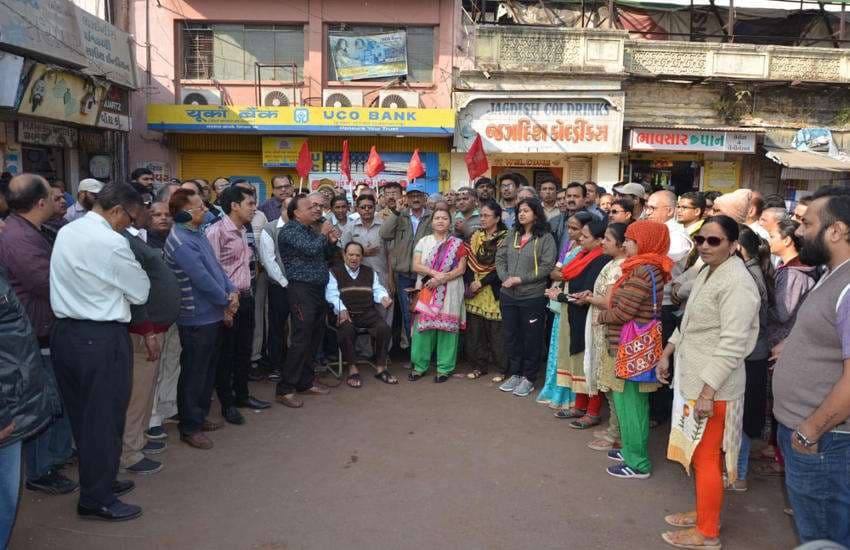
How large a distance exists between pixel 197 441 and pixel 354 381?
188 cm

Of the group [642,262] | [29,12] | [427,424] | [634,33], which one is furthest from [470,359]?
[634,33]

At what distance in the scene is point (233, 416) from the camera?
5234 millimetres

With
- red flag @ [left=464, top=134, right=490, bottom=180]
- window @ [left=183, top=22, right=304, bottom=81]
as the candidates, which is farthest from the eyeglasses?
window @ [left=183, top=22, right=304, bottom=81]

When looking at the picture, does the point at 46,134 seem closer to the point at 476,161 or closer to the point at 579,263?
the point at 476,161

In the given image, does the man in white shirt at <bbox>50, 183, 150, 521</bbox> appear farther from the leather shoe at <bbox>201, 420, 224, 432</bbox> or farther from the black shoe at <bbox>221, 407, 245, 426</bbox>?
the black shoe at <bbox>221, 407, 245, 426</bbox>

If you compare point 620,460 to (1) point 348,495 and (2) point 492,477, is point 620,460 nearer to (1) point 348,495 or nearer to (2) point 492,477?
(2) point 492,477

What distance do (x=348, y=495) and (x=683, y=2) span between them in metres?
15.9

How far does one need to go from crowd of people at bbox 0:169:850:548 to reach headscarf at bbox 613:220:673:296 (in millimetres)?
18

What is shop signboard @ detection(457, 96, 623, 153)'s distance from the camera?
14.8 meters

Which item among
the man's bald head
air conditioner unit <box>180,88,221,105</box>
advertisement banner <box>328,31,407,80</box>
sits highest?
advertisement banner <box>328,31,407,80</box>

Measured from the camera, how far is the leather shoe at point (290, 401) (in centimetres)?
566

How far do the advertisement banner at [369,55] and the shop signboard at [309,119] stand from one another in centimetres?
143

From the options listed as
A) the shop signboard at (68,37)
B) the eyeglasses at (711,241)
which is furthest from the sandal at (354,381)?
the shop signboard at (68,37)

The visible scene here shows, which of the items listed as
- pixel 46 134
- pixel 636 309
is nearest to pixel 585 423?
pixel 636 309
